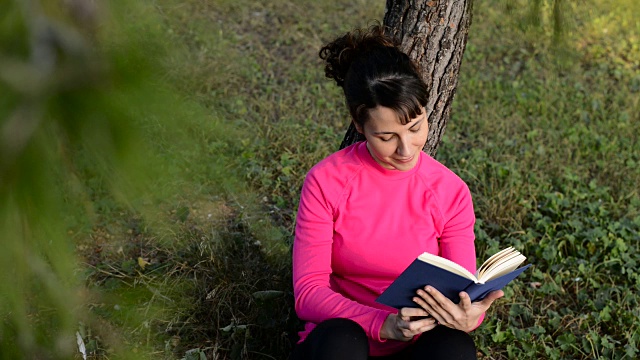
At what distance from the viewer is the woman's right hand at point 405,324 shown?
1952 mm

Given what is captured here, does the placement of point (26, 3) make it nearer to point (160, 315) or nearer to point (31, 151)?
point (31, 151)

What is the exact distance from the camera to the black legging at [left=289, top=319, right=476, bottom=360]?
6.59ft

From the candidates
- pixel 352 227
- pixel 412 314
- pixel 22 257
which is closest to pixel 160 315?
pixel 352 227

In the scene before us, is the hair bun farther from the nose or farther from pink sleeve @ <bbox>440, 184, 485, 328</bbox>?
pink sleeve @ <bbox>440, 184, 485, 328</bbox>

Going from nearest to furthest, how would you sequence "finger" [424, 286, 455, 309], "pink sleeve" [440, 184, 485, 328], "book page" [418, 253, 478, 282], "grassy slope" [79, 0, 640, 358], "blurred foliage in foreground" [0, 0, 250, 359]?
"blurred foliage in foreground" [0, 0, 250, 359] < "book page" [418, 253, 478, 282] < "finger" [424, 286, 455, 309] < "pink sleeve" [440, 184, 485, 328] < "grassy slope" [79, 0, 640, 358]

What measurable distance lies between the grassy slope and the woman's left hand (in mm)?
605

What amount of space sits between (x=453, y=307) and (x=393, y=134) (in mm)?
493

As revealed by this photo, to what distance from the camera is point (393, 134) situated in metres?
2.08

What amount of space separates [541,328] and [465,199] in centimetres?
89

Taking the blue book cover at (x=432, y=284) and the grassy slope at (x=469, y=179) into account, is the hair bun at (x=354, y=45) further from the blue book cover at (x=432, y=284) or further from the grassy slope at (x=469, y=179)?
the blue book cover at (x=432, y=284)

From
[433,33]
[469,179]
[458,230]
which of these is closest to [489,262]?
[458,230]

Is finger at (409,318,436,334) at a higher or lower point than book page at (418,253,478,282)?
lower

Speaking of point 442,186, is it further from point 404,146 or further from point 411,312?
point 411,312

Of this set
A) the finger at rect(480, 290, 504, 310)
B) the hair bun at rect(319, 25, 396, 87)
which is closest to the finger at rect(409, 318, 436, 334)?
the finger at rect(480, 290, 504, 310)
